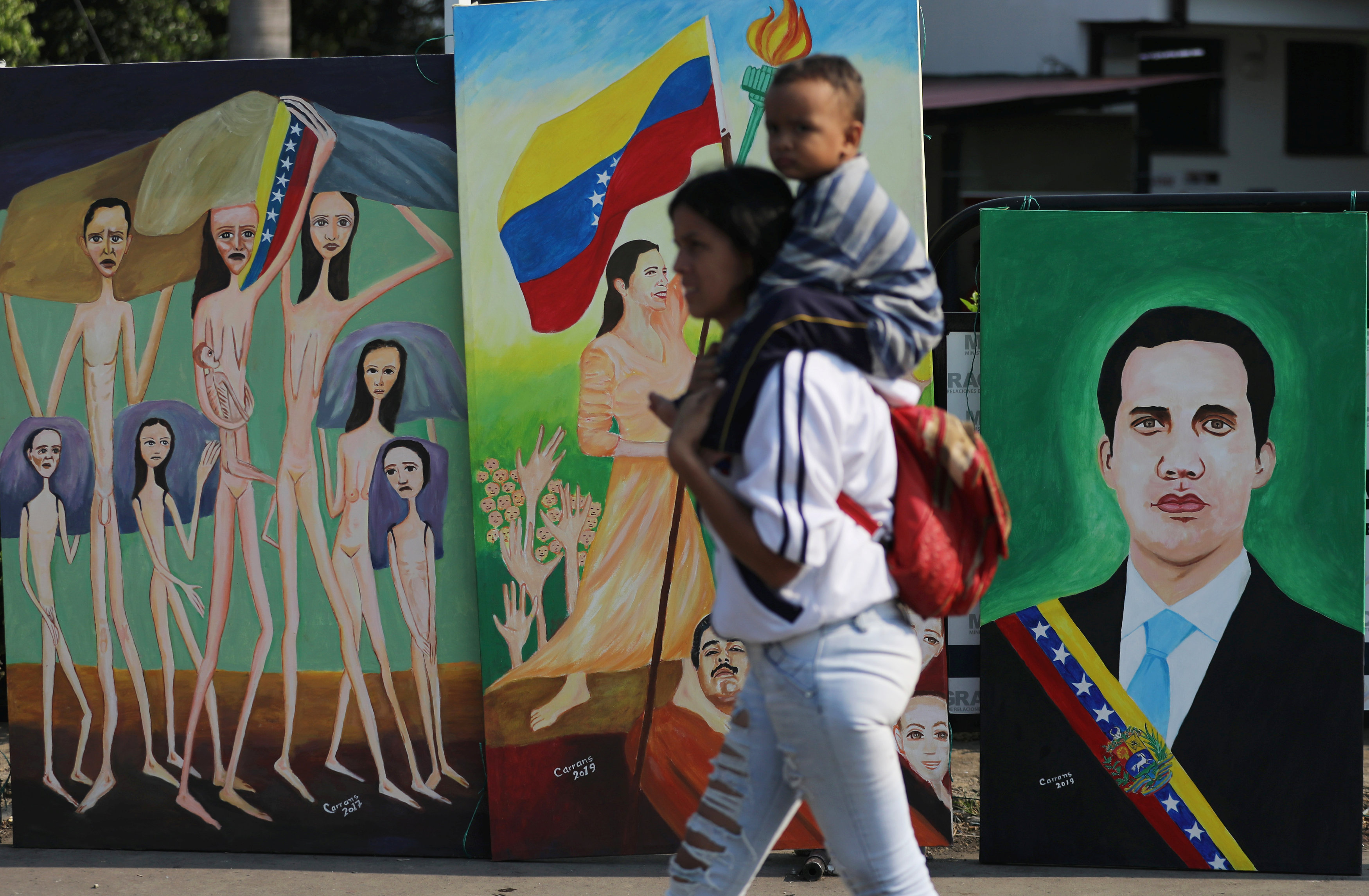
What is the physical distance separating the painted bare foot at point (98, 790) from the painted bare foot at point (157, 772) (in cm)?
11

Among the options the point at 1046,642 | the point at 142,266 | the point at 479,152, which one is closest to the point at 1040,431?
the point at 1046,642

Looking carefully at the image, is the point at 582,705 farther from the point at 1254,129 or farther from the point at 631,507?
the point at 1254,129

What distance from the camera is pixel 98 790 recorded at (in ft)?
12.6

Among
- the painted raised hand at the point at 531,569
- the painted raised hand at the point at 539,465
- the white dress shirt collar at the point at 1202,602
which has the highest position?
the painted raised hand at the point at 539,465

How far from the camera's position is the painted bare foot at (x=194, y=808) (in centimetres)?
380

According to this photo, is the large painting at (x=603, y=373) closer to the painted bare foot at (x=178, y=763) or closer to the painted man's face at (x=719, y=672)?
the painted man's face at (x=719, y=672)

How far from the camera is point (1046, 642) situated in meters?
3.61

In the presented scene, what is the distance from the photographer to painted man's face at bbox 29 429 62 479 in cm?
378

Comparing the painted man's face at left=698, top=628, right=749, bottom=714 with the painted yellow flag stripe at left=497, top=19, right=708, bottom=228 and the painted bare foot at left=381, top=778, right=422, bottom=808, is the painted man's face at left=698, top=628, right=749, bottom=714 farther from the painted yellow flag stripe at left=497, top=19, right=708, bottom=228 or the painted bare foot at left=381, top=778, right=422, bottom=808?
the painted yellow flag stripe at left=497, top=19, right=708, bottom=228

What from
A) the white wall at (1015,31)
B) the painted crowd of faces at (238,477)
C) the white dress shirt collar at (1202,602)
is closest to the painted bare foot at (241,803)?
the painted crowd of faces at (238,477)

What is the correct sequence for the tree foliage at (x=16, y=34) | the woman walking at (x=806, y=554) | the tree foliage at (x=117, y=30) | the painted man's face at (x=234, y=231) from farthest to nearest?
the tree foliage at (x=117, y=30) < the tree foliage at (x=16, y=34) < the painted man's face at (x=234, y=231) < the woman walking at (x=806, y=554)

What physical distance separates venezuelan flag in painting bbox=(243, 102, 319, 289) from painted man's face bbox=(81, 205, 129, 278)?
397 mm

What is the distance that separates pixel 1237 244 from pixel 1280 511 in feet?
2.51

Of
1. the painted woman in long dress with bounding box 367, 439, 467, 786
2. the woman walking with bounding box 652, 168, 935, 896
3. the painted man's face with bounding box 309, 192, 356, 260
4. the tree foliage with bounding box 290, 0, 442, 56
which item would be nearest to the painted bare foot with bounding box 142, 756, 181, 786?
the painted woman in long dress with bounding box 367, 439, 467, 786
